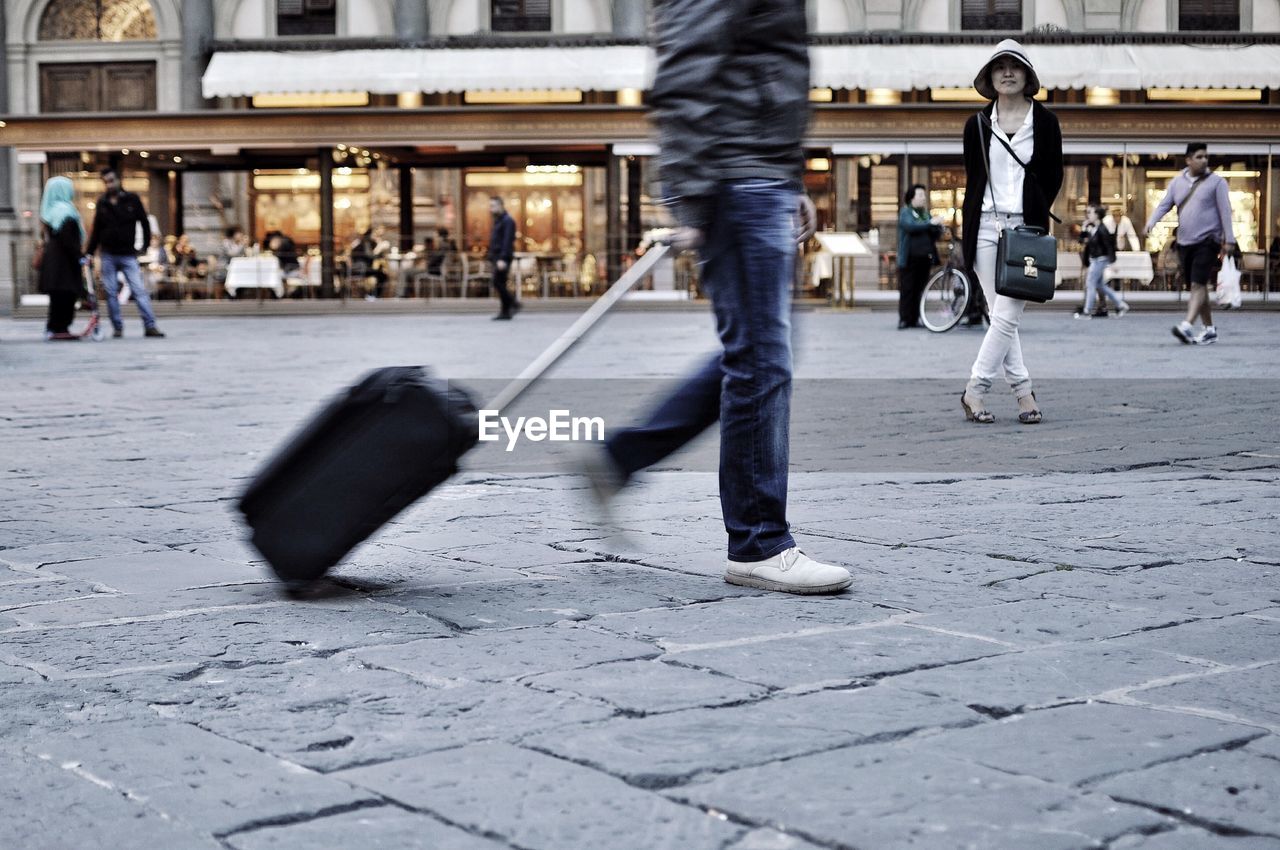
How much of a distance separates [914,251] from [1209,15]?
14.8 m

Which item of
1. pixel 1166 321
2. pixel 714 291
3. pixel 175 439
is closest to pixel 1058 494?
pixel 714 291

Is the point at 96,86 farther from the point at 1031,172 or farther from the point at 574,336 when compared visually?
the point at 574,336

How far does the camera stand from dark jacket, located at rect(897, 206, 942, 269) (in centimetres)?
1736

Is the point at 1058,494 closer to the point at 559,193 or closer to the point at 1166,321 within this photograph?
the point at 1166,321

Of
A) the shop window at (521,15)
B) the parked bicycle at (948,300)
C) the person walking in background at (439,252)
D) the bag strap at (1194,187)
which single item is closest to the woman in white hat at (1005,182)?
the bag strap at (1194,187)

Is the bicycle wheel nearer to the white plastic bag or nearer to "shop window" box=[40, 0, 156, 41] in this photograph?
the white plastic bag

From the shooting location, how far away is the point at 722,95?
376 centimetres

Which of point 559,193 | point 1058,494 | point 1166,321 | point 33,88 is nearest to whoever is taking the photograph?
point 1058,494

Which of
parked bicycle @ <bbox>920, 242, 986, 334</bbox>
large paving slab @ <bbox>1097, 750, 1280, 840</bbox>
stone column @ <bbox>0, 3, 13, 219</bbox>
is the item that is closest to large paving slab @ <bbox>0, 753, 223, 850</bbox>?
large paving slab @ <bbox>1097, 750, 1280, 840</bbox>

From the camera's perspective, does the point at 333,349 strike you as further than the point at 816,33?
No

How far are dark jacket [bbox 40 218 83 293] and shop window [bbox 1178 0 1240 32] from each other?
2001cm

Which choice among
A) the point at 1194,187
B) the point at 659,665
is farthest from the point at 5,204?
the point at 659,665

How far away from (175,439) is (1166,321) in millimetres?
15105

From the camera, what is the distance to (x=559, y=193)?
27.9 meters
